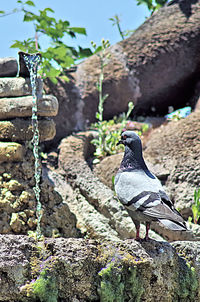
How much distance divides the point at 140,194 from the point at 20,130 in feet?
5.72

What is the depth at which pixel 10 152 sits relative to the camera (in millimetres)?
3441

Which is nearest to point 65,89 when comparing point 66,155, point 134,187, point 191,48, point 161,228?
point 66,155

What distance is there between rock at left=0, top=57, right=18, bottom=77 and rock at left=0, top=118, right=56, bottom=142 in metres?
0.56

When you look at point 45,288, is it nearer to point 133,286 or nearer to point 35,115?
point 133,286

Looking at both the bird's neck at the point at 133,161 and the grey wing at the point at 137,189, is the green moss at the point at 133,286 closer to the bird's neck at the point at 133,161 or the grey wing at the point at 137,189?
the grey wing at the point at 137,189

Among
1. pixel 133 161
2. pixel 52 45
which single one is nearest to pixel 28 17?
pixel 52 45

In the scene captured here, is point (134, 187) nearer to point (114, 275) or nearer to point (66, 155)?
point (114, 275)

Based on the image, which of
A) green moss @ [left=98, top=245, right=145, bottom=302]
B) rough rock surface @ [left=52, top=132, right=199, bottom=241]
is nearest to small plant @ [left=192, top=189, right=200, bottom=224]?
rough rock surface @ [left=52, top=132, right=199, bottom=241]

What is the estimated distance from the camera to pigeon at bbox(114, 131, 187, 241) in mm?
2277

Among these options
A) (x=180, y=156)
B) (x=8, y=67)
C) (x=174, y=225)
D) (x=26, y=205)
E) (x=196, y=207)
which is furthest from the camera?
(x=180, y=156)

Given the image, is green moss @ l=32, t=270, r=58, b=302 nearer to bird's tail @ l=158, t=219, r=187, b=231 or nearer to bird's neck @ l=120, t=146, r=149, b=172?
bird's tail @ l=158, t=219, r=187, b=231

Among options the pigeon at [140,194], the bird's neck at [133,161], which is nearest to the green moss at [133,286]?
the pigeon at [140,194]

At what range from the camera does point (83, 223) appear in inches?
150

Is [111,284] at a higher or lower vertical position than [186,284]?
higher
